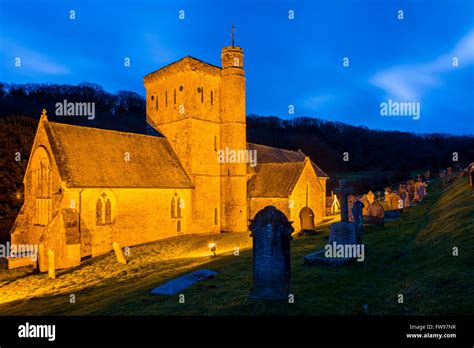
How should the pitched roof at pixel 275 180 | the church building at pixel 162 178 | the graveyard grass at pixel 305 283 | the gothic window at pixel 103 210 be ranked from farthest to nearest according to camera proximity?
the pitched roof at pixel 275 180
the gothic window at pixel 103 210
the church building at pixel 162 178
the graveyard grass at pixel 305 283

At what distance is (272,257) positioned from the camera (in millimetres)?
10305

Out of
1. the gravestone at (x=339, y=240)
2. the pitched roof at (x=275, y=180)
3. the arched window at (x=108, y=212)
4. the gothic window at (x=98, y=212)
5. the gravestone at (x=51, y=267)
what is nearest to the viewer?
the gravestone at (x=339, y=240)

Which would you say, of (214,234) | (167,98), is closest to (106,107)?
(167,98)

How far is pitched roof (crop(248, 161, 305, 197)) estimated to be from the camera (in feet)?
99.8

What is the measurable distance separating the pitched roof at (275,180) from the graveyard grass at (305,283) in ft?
28.0

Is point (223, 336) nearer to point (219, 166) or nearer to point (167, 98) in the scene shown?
point (219, 166)

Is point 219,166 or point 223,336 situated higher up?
point 219,166

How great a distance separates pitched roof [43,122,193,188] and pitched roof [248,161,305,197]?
259 inches

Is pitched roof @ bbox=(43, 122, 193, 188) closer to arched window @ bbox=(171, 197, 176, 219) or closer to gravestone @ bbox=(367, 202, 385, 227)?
arched window @ bbox=(171, 197, 176, 219)

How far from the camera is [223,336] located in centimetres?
802

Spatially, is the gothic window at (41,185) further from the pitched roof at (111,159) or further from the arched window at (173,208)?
the arched window at (173,208)

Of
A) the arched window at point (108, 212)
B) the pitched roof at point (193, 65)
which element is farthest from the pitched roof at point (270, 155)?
the arched window at point (108, 212)

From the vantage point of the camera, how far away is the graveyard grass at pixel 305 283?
360 inches

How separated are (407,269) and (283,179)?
19518 millimetres
